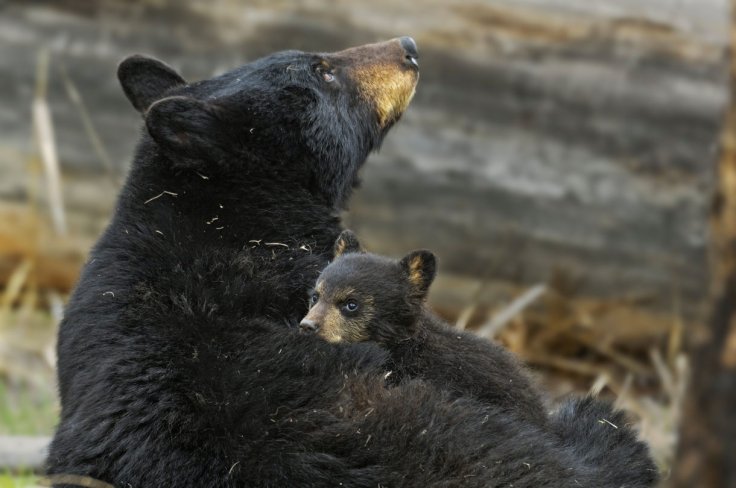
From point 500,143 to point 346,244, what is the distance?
4211mm

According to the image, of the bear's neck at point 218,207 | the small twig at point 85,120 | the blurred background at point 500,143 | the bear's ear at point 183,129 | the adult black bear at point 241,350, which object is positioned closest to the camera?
the adult black bear at point 241,350

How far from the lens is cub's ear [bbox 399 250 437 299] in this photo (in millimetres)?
4832

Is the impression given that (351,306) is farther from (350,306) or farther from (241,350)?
(241,350)

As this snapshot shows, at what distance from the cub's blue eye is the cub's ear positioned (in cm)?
29

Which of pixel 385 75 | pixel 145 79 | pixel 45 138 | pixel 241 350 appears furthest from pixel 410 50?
pixel 45 138

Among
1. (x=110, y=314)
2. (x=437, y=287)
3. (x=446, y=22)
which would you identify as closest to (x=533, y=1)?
(x=446, y=22)

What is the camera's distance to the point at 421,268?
4848 millimetres

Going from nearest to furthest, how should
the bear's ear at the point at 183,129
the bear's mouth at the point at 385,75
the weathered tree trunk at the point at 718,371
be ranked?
the weathered tree trunk at the point at 718,371, the bear's ear at the point at 183,129, the bear's mouth at the point at 385,75

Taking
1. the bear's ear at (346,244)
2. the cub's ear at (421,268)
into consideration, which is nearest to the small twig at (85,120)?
the bear's ear at (346,244)

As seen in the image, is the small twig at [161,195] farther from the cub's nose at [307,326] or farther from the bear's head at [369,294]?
the cub's nose at [307,326]

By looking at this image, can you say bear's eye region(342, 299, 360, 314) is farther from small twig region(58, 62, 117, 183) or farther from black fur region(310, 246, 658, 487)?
small twig region(58, 62, 117, 183)

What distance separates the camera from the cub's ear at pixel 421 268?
4.83 metres

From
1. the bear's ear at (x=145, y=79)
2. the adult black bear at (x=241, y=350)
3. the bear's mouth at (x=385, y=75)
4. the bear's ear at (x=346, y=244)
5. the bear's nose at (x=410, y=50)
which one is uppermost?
the bear's nose at (x=410, y=50)

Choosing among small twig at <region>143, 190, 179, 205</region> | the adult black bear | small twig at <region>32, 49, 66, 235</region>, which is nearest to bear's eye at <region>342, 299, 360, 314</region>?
the adult black bear
